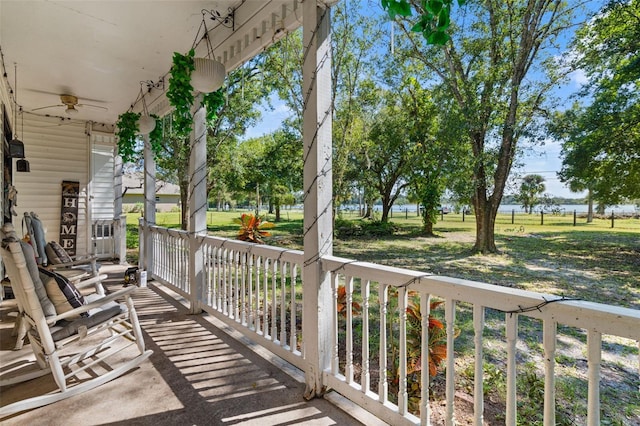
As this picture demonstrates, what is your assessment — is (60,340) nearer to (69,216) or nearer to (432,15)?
(432,15)

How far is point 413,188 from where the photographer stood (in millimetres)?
11094

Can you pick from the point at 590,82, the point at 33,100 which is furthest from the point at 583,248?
the point at 33,100

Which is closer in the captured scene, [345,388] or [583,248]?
[345,388]

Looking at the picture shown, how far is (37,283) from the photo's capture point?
6.36 ft

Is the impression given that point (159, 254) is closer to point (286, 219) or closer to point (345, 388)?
point (345, 388)

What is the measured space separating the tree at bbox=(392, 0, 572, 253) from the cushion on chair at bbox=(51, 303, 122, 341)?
6014 millimetres

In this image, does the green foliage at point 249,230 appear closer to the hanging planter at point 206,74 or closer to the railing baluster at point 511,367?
the hanging planter at point 206,74

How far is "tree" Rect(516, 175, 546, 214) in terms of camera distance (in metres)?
5.77

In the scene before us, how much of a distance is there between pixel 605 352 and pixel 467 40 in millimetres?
6089

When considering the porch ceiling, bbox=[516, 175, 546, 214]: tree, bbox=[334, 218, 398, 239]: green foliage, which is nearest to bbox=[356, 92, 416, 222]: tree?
bbox=[334, 218, 398, 239]: green foliage

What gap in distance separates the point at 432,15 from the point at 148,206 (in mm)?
4970

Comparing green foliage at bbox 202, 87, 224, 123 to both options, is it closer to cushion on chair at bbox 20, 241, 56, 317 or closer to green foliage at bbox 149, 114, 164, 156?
green foliage at bbox 149, 114, 164, 156

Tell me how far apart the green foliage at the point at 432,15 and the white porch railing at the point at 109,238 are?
20.9 ft

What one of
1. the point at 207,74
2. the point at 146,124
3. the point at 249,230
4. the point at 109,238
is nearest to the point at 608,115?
the point at 207,74
